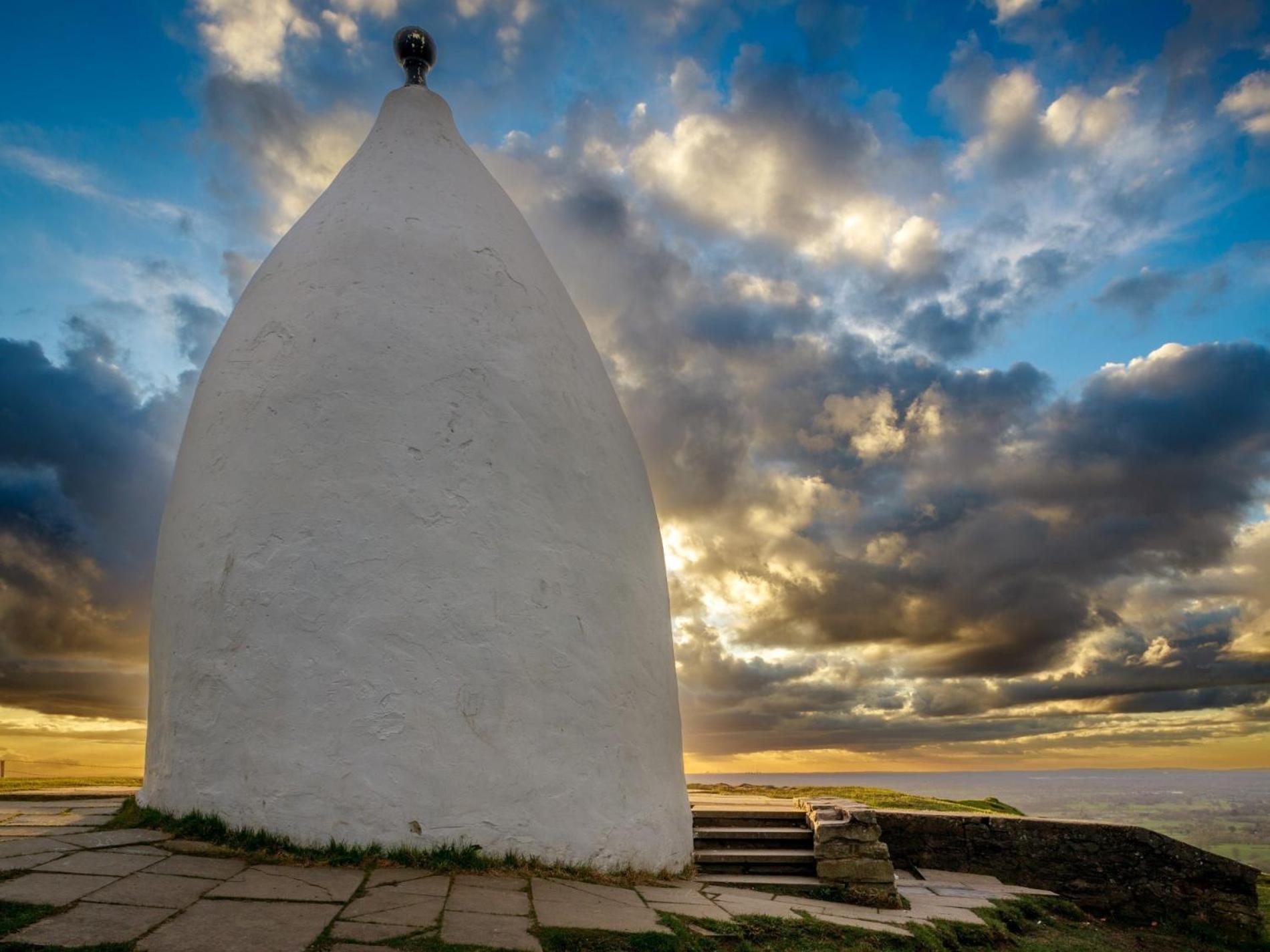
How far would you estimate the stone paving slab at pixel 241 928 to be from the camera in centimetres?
322

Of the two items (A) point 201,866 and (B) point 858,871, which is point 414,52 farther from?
(B) point 858,871

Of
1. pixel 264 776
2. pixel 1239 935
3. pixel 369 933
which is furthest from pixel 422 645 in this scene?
pixel 1239 935

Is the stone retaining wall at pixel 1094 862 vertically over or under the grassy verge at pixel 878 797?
under

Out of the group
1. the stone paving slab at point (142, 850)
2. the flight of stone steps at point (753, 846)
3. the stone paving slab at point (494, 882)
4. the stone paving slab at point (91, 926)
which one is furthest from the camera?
the flight of stone steps at point (753, 846)

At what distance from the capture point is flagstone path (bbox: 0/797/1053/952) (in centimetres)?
335

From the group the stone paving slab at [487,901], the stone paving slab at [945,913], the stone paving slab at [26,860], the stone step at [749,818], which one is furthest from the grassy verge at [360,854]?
the stone step at [749,818]

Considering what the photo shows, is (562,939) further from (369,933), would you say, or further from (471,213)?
(471,213)

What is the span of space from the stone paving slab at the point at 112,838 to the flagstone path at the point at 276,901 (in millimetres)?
13

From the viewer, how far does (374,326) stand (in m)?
5.91

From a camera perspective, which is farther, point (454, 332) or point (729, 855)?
point (729, 855)

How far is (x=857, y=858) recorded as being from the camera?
22.1ft

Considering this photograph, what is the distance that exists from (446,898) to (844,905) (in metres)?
3.59

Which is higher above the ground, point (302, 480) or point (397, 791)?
point (302, 480)

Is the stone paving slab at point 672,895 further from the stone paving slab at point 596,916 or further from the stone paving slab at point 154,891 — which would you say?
the stone paving slab at point 154,891
